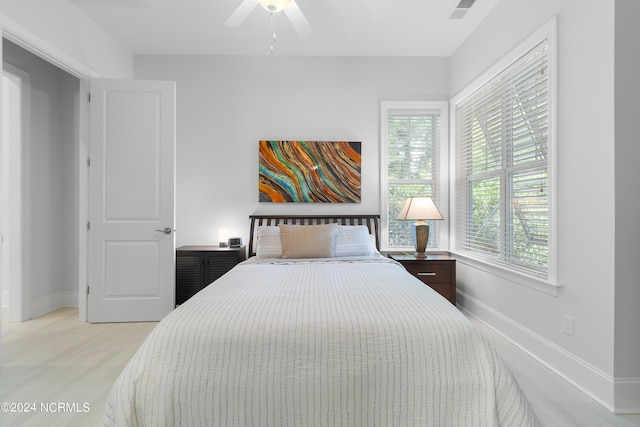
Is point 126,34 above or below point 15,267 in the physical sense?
above

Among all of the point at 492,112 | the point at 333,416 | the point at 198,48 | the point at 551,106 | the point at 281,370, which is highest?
the point at 198,48

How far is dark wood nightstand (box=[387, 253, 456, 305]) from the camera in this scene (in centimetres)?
386

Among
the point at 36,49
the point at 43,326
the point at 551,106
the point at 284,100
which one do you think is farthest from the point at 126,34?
the point at 551,106

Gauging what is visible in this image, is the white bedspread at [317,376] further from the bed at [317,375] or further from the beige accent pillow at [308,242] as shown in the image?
the beige accent pillow at [308,242]

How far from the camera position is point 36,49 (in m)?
2.92

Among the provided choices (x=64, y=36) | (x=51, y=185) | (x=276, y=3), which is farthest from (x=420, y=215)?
(x=51, y=185)

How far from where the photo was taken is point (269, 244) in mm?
3697

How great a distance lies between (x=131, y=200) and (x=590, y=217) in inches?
148

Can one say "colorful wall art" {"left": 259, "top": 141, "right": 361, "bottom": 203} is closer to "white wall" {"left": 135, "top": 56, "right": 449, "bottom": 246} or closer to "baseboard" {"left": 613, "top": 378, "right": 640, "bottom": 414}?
"white wall" {"left": 135, "top": 56, "right": 449, "bottom": 246}

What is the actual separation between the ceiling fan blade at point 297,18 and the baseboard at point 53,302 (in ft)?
12.1

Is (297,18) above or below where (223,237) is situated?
above

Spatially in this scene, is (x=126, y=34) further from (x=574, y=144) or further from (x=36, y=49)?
(x=574, y=144)

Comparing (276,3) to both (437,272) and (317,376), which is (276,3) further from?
(437,272)

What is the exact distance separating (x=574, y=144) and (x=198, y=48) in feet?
12.4
